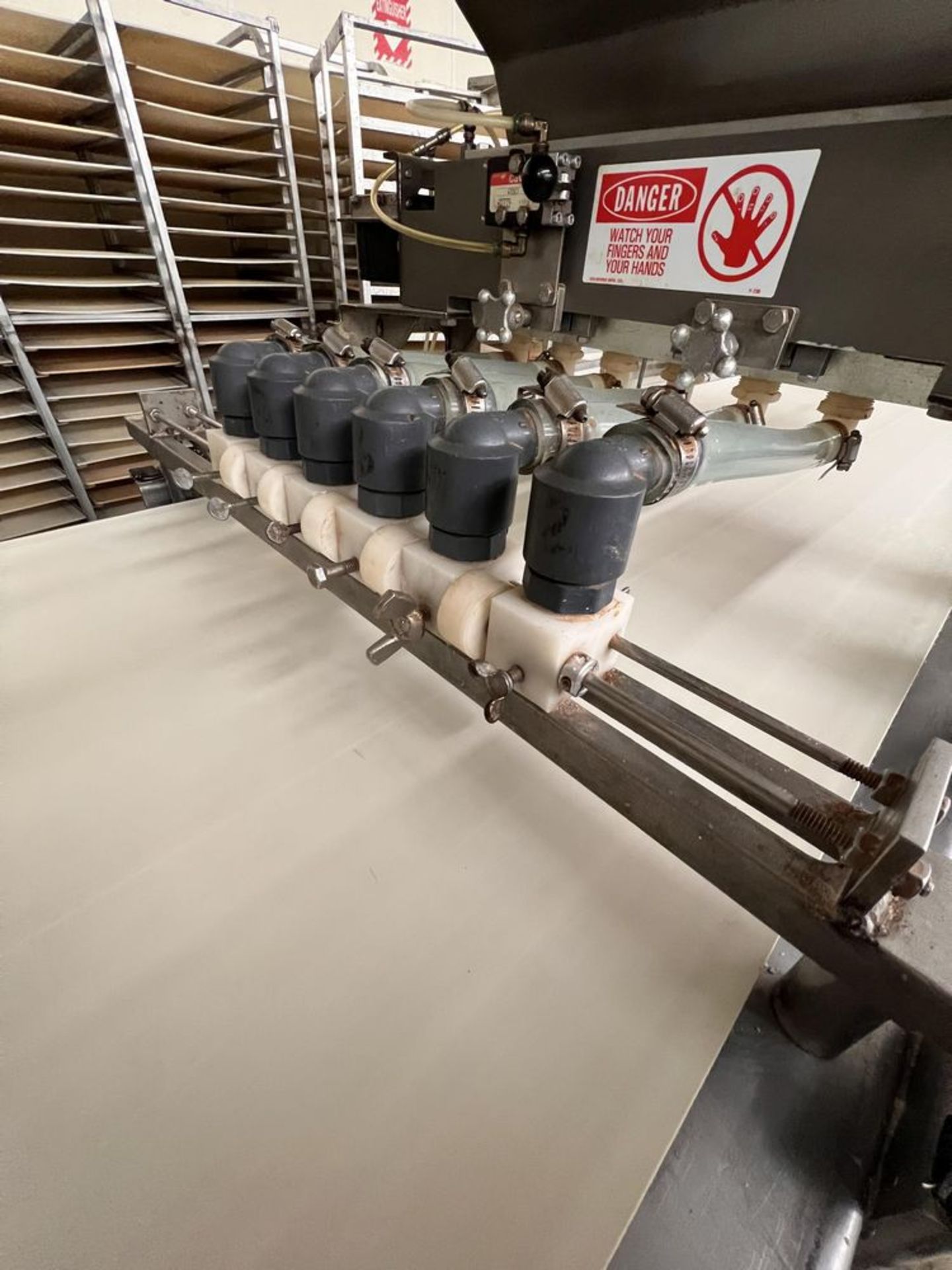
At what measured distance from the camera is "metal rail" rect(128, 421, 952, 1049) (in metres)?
0.29

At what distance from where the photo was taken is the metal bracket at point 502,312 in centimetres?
89

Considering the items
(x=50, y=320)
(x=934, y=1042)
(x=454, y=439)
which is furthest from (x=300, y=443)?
(x=50, y=320)

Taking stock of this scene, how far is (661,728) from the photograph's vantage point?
0.42m

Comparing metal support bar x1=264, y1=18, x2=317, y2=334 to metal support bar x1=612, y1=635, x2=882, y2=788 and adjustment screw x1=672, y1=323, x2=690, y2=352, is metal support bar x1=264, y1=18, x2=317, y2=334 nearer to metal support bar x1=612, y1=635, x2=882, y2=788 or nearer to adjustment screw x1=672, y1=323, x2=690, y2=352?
adjustment screw x1=672, y1=323, x2=690, y2=352

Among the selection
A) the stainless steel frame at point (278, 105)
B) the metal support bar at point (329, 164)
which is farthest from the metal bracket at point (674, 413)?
the stainless steel frame at point (278, 105)

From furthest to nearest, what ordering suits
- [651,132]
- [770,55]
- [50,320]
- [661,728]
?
[50,320]
[651,132]
[770,55]
[661,728]

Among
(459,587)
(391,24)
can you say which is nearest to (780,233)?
(459,587)

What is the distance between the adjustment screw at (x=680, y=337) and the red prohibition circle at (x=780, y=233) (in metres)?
0.06

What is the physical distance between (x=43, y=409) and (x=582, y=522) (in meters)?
1.79

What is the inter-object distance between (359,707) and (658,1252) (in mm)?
492

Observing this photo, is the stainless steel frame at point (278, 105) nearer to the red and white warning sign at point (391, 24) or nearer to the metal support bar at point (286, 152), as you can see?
the metal support bar at point (286, 152)

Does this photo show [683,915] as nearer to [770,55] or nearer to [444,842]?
[444,842]

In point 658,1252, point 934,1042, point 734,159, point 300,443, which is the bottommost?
point 658,1252

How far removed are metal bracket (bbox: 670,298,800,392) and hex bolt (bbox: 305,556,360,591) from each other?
0.44 meters
